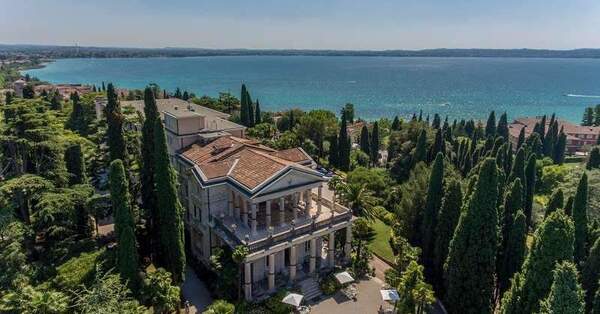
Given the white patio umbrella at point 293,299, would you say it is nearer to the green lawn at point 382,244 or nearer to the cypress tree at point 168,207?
the cypress tree at point 168,207

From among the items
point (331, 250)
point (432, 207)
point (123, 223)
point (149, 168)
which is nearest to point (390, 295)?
point (331, 250)

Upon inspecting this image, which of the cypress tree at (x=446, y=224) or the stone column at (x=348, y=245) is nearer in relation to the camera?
the cypress tree at (x=446, y=224)

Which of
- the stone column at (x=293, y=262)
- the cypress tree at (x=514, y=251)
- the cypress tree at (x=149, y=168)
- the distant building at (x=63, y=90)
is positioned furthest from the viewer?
the distant building at (x=63, y=90)

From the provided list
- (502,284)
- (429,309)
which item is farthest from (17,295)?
(502,284)

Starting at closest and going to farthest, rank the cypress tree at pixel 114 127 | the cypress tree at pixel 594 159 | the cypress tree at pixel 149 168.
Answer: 1. the cypress tree at pixel 149 168
2. the cypress tree at pixel 114 127
3. the cypress tree at pixel 594 159

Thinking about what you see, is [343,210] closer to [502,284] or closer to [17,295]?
[502,284]

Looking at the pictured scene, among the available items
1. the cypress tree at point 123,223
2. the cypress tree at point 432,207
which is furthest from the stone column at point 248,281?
the cypress tree at point 432,207
